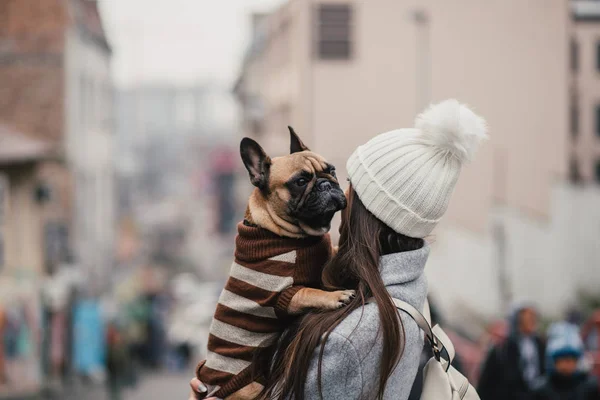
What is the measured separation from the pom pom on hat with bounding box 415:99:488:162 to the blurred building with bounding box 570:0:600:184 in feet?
89.7

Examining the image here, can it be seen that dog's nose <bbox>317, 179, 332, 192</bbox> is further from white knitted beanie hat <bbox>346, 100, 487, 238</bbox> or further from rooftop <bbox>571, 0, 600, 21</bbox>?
rooftop <bbox>571, 0, 600, 21</bbox>

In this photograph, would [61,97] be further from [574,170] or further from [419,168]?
[419,168]

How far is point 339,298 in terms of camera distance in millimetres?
2363

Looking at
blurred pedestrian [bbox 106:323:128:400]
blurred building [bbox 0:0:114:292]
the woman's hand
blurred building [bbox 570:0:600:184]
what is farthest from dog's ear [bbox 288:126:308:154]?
blurred building [bbox 570:0:600:184]

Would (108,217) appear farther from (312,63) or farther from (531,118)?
(531,118)

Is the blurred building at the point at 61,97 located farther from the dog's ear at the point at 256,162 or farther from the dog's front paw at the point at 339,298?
the dog's front paw at the point at 339,298

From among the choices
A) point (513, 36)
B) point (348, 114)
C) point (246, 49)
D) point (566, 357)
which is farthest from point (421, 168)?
point (246, 49)

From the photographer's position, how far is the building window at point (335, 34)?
22.9 metres

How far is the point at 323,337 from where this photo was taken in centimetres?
227

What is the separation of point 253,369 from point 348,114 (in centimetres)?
2037

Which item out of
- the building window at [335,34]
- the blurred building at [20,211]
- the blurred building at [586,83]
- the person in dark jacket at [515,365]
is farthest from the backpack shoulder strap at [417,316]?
the blurred building at [586,83]

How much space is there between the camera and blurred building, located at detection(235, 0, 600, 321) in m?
22.4

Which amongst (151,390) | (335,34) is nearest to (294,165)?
(151,390)

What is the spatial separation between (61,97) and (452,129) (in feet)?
57.7
